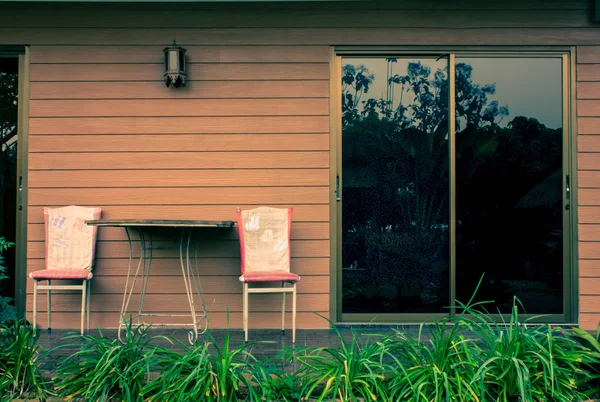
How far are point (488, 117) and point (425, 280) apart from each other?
1350 mm

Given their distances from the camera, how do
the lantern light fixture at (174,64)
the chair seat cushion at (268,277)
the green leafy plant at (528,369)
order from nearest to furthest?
the green leafy plant at (528,369) → the chair seat cushion at (268,277) → the lantern light fixture at (174,64)

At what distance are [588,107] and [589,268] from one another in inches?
48.2

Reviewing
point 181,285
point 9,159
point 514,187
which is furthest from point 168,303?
point 514,187

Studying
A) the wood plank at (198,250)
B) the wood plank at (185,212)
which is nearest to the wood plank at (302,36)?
the wood plank at (185,212)

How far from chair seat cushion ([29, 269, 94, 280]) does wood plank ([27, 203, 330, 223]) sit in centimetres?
52

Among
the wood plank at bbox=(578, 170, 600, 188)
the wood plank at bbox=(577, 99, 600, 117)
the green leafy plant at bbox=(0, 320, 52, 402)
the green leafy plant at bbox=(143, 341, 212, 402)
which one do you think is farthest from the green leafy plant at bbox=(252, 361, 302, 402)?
the wood plank at bbox=(577, 99, 600, 117)

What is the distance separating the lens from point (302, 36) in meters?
4.12

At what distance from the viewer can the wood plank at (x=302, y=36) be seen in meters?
4.11

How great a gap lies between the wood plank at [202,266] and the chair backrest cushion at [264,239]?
254 millimetres

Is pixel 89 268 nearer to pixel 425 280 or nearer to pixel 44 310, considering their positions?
pixel 44 310

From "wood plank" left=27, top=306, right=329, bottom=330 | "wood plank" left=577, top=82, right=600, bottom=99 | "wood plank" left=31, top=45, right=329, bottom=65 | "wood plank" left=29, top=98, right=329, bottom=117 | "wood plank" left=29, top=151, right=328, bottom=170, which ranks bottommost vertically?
"wood plank" left=27, top=306, right=329, bottom=330

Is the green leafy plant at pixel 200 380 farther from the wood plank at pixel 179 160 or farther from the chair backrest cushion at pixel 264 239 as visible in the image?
the wood plank at pixel 179 160

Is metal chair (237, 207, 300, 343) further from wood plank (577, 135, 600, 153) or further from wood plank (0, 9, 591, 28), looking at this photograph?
wood plank (577, 135, 600, 153)

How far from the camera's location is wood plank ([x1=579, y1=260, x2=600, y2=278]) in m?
4.07
